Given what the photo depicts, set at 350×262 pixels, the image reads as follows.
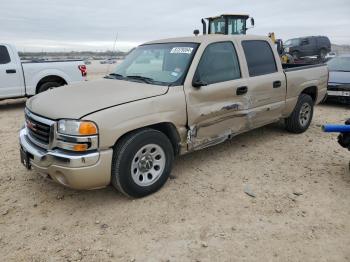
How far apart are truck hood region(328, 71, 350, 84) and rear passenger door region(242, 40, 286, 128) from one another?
4335 mm

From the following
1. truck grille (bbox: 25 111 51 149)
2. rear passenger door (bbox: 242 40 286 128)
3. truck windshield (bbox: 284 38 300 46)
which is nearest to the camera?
truck grille (bbox: 25 111 51 149)

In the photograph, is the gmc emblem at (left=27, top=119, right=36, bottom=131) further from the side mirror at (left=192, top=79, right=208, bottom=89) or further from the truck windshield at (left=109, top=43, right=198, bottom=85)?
the side mirror at (left=192, top=79, right=208, bottom=89)

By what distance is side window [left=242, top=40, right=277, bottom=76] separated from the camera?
5.04 m

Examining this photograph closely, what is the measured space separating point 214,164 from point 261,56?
72.9 inches

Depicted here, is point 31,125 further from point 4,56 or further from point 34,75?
point 4,56

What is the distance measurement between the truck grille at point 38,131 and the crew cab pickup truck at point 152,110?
0.01 metres

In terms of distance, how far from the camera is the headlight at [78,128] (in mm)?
3330

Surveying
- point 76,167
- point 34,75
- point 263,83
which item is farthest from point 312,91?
point 34,75

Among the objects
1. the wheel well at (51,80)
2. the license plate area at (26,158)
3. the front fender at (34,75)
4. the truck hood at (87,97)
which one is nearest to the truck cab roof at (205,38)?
the truck hood at (87,97)

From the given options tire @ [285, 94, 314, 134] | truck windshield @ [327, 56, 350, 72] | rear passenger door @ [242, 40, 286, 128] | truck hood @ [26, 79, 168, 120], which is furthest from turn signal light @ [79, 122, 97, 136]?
truck windshield @ [327, 56, 350, 72]

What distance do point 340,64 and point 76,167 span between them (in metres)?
9.29

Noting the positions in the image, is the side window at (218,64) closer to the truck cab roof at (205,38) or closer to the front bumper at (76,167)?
the truck cab roof at (205,38)

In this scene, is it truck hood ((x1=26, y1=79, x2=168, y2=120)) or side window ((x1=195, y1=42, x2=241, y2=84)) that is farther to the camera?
side window ((x1=195, y1=42, x2=241, y2=84))

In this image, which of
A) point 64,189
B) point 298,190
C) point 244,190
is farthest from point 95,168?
point 298,190
